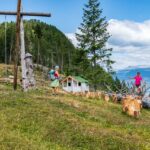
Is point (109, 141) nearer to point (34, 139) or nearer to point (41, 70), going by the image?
point (34, 139)

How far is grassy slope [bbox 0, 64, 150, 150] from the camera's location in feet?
55.0

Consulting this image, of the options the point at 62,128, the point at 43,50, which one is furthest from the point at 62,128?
the point at 43,50

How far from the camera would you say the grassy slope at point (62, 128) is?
16.8 metres

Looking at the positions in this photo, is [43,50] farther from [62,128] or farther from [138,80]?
[62,128]

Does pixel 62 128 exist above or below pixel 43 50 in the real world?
below

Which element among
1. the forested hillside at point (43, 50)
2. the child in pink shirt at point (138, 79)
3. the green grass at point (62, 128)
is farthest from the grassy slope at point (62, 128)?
the forested hillside at point (43, 50)

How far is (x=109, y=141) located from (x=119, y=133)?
148cm

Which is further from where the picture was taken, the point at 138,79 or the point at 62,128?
the point at 138,79

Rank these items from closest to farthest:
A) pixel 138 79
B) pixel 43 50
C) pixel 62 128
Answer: pixel 62 128
pixel 138 79
pixel 43 50

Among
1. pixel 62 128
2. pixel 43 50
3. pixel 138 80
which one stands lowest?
pixel 62 128

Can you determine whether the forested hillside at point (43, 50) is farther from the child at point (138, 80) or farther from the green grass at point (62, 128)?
the green grass at point (62, 128)

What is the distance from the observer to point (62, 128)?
61.3 feet

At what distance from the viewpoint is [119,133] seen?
19.1 meters

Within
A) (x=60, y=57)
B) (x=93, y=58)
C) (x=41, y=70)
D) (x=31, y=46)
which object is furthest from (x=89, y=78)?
(x=60, y=57)
